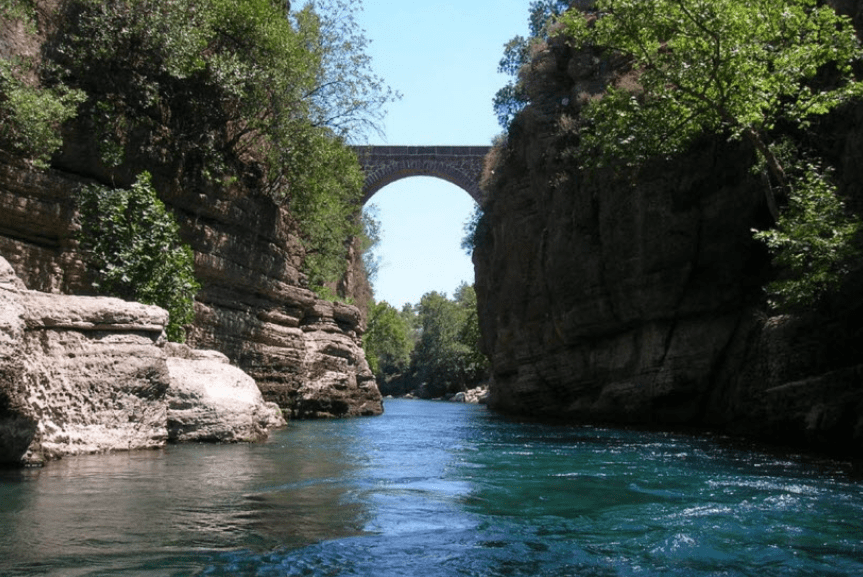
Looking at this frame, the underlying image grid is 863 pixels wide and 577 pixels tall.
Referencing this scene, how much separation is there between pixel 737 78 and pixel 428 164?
41665 mm

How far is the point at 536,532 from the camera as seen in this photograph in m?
5.78

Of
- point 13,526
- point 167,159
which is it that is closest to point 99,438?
point 13,526

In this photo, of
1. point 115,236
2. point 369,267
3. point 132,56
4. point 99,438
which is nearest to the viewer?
point 99,438

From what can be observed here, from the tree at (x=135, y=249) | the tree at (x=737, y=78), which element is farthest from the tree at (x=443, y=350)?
the tree at (x=135, y=249)

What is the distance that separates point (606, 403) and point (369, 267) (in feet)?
154

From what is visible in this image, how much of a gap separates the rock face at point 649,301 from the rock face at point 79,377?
994 centimetres

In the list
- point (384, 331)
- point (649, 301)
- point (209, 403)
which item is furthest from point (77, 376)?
point (384, 331)

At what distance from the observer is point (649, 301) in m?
20.9

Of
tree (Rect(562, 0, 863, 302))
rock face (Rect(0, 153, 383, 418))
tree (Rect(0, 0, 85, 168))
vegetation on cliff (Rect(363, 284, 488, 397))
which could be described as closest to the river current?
tree (Rect(562, 0, 863, 302))

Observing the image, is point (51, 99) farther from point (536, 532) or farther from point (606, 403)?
point (606, 403)

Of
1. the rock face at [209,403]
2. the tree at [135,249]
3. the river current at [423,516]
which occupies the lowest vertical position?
the river current at [423,516]

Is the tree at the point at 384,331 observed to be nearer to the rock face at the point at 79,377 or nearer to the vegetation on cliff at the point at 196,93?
the vegetation on cliff at the point at 196,93

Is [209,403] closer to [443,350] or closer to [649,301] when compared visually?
[649,301]

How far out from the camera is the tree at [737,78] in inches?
570
